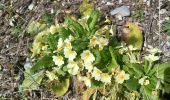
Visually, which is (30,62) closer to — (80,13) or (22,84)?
(22,84)

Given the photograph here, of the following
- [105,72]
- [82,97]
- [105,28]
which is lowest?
[82,97]

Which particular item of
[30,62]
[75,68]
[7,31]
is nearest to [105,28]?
[75,68]


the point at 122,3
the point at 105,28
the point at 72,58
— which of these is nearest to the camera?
the point at 72,58

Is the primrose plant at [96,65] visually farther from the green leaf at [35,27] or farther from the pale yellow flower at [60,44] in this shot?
the green leaf at [35,27]

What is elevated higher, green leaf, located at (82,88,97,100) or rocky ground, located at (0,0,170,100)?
rocky ground, located at (0,0,170,100)

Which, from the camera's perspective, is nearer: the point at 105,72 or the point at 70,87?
the point at 105,72

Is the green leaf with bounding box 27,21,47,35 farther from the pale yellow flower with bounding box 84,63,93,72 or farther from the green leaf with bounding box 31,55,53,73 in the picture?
the pale yellow flower with bounding box 84,63,93,72

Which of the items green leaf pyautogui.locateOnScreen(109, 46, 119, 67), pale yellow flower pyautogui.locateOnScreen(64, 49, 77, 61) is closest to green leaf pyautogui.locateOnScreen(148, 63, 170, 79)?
green leaf pyautogui.locateOnScreen(109, 46, 119, 67)

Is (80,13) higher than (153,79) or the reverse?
higher
